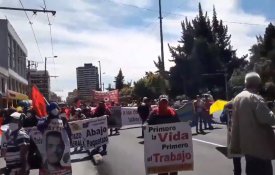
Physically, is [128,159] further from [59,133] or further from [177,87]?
[177,87]

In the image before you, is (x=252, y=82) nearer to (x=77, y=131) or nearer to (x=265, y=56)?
(x=77, y=131)

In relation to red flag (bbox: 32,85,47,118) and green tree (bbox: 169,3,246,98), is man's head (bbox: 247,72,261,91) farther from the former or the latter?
green tree (bbox: 169,3,246,98)

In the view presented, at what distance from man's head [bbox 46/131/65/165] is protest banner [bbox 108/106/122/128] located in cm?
1896

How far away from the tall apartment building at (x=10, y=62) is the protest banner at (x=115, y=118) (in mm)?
26905

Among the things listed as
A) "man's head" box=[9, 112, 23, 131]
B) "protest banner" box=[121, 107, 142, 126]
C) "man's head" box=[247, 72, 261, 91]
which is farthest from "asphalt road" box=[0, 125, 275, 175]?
"protest banner" box=[121, 107, 142, 126]

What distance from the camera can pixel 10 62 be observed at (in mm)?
73562

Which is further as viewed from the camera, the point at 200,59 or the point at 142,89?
the point at 142,89

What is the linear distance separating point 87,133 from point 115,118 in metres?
12.4

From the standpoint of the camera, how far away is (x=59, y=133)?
775 centimetres

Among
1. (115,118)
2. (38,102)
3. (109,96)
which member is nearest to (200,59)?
(109,96)

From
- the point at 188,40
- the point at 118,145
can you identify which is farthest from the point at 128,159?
the point at 188,40

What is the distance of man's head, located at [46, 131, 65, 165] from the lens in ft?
25.2

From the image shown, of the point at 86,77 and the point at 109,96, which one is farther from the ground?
the point at 86,77

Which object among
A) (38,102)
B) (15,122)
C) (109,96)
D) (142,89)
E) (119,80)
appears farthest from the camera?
(119,80)
